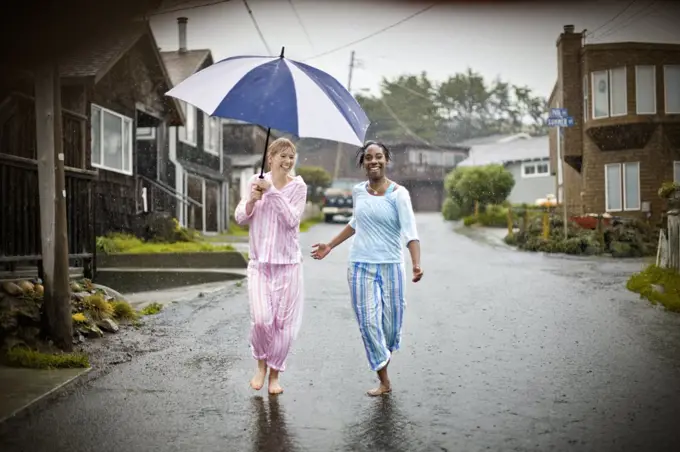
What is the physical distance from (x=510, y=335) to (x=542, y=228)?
13.5m

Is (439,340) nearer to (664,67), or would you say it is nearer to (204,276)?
(204,276)

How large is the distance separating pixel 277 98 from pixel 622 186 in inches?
588

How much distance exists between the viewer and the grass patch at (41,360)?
215 inches

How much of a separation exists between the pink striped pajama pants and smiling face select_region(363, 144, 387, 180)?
80cm

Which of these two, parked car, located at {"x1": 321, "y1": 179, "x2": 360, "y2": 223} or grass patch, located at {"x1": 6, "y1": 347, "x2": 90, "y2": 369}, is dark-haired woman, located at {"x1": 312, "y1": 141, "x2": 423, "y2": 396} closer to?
grass patch, located at {"x1": 6, "y1": 347, "x2": 90, "y2": 369}

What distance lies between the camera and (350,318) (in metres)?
8.27

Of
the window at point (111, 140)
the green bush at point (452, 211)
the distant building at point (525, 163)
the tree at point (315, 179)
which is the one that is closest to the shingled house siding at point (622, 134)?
the green bush at point (452, 211)

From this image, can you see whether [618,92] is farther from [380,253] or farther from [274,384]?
[274,384]

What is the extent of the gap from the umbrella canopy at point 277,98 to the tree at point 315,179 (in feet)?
109

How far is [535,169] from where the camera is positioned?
3916cm

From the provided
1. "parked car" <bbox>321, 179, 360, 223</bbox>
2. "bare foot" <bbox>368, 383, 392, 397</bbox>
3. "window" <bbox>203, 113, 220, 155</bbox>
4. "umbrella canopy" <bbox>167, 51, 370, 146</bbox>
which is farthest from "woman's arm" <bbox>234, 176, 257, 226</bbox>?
"parked car" <bbox>321, 179, 360, 223</bbox>

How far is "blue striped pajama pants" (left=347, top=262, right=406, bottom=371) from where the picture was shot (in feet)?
16.1

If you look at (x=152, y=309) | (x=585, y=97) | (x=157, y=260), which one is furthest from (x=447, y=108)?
(x=152, y=309)

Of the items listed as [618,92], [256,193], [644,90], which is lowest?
[256,193]
